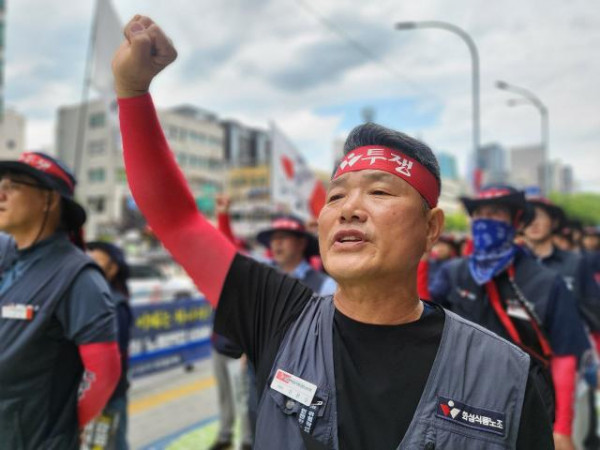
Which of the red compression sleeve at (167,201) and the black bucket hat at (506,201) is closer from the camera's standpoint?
the red compression sleeve at (167,201)

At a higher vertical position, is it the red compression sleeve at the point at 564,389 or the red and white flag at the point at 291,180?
the red and white flag at the point at 291,180

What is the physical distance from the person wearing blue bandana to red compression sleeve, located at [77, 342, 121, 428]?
173 centimetres

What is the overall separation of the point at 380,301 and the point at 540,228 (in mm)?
3749

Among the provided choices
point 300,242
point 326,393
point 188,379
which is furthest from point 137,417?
point 326,393

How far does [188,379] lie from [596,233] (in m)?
7.58

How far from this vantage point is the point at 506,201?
291 cm

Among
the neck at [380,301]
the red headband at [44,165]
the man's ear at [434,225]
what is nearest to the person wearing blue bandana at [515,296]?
the man's ear at [434,225]

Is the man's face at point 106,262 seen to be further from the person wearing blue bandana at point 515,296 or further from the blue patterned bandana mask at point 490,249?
the blue patterned bandana mask at point 490,249

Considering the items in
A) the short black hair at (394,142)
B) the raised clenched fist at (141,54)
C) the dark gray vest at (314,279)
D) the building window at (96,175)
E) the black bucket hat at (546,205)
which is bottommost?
the dark gray vest at (314,279)

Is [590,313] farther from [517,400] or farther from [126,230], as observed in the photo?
[126,230]

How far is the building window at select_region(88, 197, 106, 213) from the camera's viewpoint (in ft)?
180

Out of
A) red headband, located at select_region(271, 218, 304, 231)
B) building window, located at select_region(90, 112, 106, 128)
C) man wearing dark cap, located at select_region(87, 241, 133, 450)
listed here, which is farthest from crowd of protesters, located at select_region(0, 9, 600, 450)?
building window, located at select_region(90, 112, 106, 128)

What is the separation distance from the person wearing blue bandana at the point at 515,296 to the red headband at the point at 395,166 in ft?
4.60

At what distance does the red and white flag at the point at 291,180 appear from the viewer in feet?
25.7
